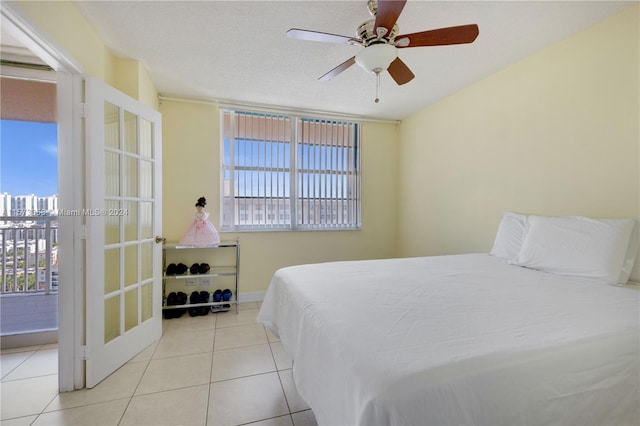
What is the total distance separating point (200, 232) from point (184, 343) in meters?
1.12

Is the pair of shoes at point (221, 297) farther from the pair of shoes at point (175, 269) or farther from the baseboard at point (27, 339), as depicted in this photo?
the baseboard at point (27, 339)

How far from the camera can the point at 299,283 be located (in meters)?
1.65

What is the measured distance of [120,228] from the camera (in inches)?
80.0

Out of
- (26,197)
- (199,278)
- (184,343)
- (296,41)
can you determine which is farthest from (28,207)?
(296,41)

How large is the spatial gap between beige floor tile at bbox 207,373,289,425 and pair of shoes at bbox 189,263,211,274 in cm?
147

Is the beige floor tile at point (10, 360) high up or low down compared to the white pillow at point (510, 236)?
down

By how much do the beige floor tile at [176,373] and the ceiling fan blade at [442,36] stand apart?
2596mm

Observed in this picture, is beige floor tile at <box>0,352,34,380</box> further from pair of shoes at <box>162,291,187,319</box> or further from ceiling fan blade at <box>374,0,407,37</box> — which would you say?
ceiling fan blade at <box>374,0,407,37</box>

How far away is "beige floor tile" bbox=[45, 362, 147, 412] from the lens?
1.62m

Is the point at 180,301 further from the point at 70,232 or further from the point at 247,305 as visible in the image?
the point at 70,232

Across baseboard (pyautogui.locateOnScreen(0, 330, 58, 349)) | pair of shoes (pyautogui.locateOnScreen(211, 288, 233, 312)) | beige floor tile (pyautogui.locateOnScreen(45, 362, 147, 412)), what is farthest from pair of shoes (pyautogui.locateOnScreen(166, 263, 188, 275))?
beige floor tile (pyautogui.locateOnScreen(45, 362, 147, 412))

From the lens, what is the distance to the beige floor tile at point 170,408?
1.48 meters

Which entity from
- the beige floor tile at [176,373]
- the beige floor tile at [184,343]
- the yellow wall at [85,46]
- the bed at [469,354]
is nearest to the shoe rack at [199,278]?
the beige floor tile at [184,343]

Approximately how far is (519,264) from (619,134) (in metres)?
1.08
